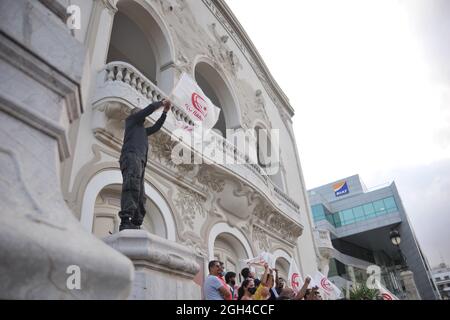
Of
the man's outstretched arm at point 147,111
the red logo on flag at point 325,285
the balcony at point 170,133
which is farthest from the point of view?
the red logo on flag at point 325,285

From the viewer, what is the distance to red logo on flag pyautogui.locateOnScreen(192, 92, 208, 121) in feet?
19.8

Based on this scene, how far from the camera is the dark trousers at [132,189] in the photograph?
3.63 meters

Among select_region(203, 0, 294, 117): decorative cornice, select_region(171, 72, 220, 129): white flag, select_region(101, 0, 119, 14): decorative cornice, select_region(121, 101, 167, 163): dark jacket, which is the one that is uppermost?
select_region(203, 0, 294, 117): decorative cornice

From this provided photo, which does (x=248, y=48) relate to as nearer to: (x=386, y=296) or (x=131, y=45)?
(x=131, y=45)

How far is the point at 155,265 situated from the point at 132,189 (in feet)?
3.90

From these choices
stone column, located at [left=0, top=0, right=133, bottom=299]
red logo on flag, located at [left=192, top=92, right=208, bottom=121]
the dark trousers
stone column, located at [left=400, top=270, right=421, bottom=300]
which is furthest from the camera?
stone column, located at [left=400, top=270, right=421, bottom=300]

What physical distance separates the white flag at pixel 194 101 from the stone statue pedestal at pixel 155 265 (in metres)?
2.79

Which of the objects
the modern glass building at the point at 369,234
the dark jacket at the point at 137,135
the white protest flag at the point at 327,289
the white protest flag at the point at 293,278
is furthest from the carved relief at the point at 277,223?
the modern glass building at the point at 369,234

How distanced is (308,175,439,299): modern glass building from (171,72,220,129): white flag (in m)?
29.0

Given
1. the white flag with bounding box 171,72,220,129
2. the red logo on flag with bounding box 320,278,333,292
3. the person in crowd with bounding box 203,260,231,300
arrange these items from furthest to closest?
the red logo on flag with bounding box 320,278,333,292, the white flag with bounding box 171,72,220,129, the person in crowd with bounding box 203,260,231,300

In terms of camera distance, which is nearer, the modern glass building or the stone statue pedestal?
the stone statue pedestal

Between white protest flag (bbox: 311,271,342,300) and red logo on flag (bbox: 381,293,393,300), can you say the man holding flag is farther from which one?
red logo on flag (bbox: 381,293,393,300)

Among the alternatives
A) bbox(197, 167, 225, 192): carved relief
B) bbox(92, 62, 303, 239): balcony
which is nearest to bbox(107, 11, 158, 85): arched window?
bbox(92, 62, 303, 239): balcony

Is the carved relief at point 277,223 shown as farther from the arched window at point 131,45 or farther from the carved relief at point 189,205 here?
the arched window at point 131,45
